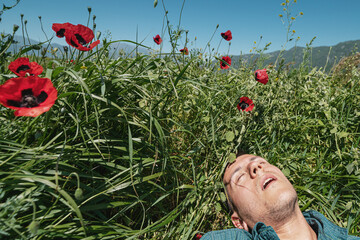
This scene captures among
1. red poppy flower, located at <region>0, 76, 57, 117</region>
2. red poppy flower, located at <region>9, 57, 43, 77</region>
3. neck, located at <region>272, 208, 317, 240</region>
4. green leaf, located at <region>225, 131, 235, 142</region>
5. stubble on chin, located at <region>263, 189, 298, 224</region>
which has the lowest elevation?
Result: neck, located at <region>272, 208, 317, 240</region>

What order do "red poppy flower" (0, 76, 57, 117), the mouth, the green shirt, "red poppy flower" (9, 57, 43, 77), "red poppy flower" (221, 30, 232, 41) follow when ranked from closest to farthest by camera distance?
1. "red poppy flower" (0, 76, 57, 117)
2. "red poppy flower" (9, 57, 43, 77)
3. the green shirt
4. the mouth
5. "red poppy flower" (221, 30, 232, 41)

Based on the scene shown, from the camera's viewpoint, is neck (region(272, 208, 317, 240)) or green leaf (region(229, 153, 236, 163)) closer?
neck (region(272, 208, 317, 240))

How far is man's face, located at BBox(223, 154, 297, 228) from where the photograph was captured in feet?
5.54

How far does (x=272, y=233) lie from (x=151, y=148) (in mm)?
1060

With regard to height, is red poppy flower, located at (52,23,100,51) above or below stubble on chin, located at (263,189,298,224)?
above

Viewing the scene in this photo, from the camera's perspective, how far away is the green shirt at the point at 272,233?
1.63m

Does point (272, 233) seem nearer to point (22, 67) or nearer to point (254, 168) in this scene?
point (254, 168)

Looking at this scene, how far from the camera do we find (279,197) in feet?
5.54

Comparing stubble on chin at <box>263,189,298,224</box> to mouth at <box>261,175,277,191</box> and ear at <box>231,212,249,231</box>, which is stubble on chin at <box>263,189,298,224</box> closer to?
mouth at <box>261,175,277,191</box>

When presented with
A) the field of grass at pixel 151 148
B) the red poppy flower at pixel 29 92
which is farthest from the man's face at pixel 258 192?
the red poppy flower at pixel 29 92

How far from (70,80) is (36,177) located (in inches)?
25.7

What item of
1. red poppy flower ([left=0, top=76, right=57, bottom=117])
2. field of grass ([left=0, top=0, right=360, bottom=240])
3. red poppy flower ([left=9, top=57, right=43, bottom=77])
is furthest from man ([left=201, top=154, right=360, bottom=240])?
red poppy flower ([left=9, top=57, right=43, bottom=77])

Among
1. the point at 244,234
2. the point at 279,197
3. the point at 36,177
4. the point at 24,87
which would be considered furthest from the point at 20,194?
the point at 279,197

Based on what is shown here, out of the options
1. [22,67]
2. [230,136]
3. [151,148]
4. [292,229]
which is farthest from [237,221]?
[22,67]
